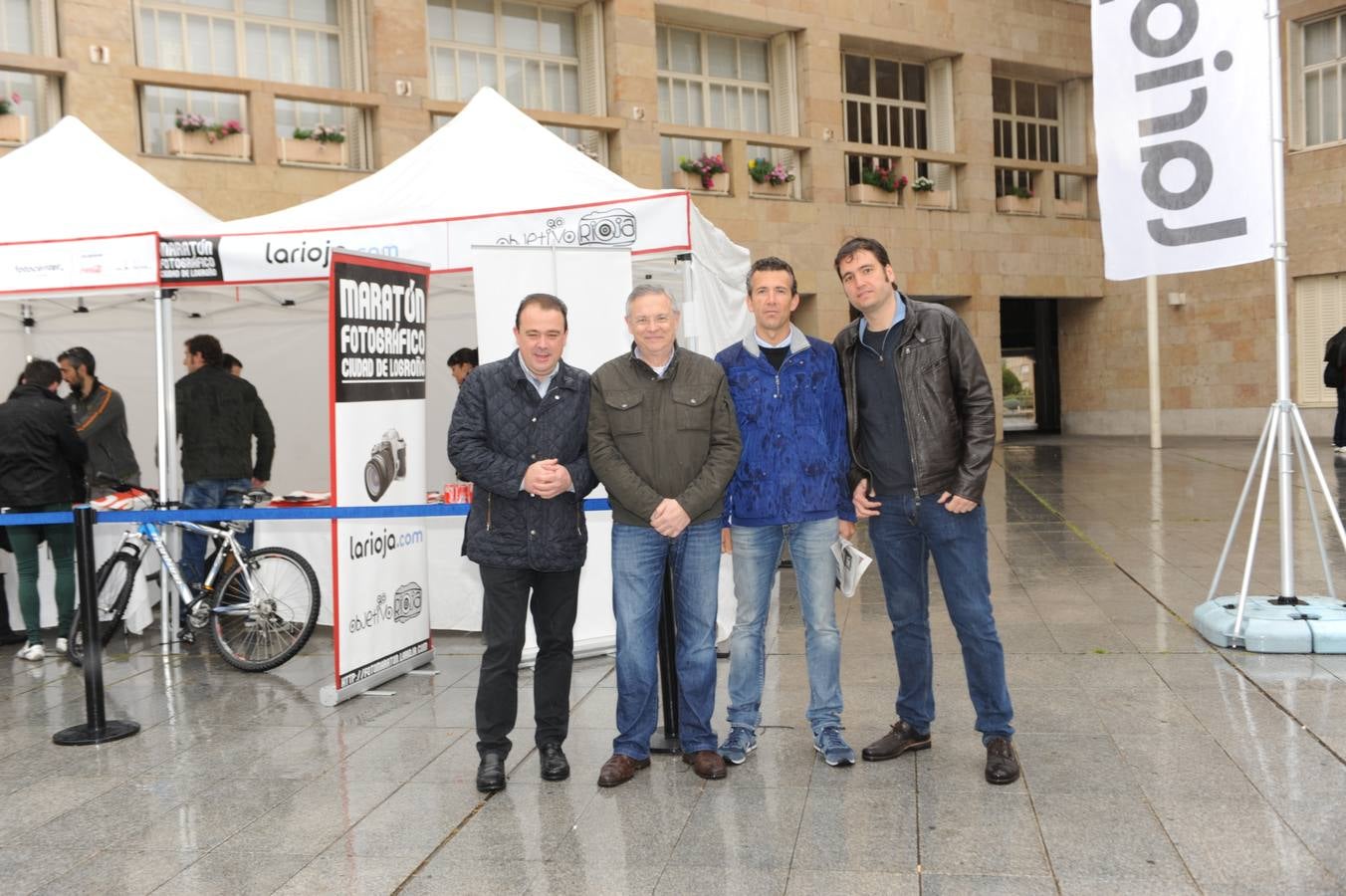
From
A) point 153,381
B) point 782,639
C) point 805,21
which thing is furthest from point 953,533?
point 805,21

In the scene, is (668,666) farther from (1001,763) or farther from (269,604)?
(269,604)

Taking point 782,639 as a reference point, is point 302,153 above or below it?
above

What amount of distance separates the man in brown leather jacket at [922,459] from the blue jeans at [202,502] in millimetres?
5088

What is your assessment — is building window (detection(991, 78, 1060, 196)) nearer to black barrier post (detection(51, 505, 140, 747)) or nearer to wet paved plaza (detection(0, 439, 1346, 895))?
wet paved plaza (detection(0, 439, 1346, 895))

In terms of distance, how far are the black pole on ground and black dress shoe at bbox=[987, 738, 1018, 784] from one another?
1.30 meters

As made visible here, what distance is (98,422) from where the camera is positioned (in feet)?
27.7

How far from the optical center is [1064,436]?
2677cm

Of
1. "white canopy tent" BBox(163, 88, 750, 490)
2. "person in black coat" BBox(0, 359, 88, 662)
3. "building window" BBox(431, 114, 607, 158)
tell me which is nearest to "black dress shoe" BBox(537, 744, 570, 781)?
"white canopy tent" BBox(163, 88, 750, 490)

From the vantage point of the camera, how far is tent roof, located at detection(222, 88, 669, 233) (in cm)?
821

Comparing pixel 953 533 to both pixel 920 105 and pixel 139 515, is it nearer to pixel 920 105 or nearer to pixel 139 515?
pixel 139 515

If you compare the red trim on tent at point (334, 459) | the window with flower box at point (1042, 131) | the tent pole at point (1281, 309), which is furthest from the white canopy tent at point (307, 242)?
the window with flower box at point (1042, 131)

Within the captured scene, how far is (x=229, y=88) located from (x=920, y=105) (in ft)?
43.4

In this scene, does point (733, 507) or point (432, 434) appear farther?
point (432, 434)

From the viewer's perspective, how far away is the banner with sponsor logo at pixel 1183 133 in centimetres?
615
